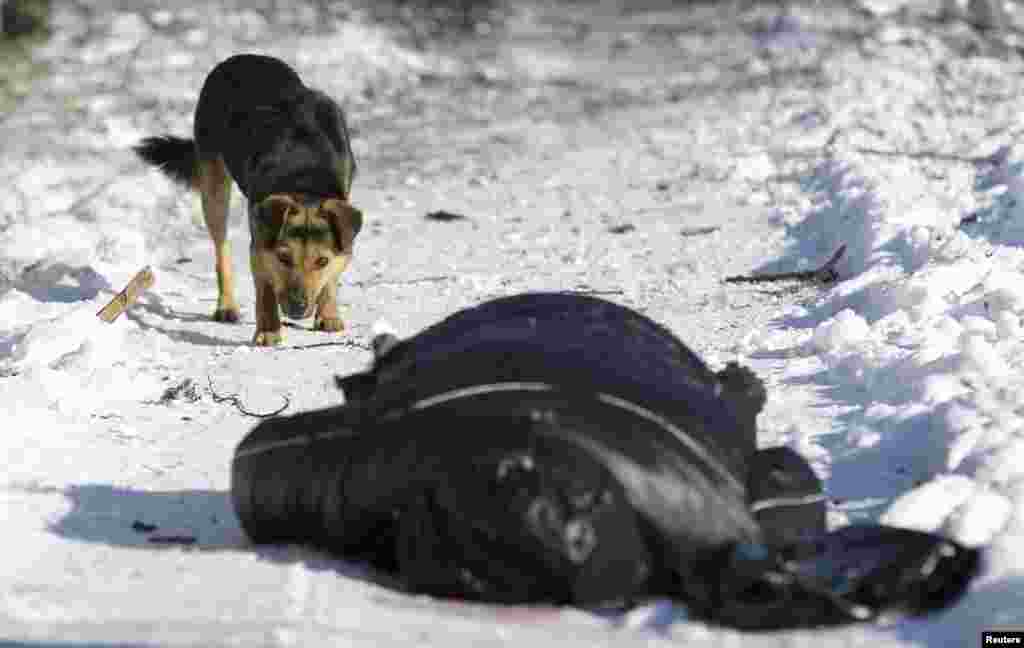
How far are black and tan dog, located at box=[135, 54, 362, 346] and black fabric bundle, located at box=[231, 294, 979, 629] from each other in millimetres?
2764

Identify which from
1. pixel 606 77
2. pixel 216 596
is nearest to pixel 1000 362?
pixel 216 596

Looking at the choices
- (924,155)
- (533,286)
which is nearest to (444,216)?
(533,286)

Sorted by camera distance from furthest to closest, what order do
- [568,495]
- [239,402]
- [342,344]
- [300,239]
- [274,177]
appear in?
[274,177], [300,239], [342,344], [239,402], [568,495]

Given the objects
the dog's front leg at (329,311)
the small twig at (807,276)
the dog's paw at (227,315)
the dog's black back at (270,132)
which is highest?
the dog's black back at (270,132)

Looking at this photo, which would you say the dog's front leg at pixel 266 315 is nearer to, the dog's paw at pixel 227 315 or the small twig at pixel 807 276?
the dog's paw at pixel 227 315

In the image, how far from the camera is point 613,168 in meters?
10.7

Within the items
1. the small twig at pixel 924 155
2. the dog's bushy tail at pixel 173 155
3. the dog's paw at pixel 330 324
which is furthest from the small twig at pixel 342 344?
the small twig at pixel 924 155

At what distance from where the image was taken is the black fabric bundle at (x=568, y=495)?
3312 mm

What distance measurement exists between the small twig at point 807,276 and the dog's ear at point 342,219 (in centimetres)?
174

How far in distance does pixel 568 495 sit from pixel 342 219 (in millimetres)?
3633

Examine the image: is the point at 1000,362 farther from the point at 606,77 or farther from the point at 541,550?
the point at 606,77

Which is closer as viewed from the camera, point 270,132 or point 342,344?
point 342,344

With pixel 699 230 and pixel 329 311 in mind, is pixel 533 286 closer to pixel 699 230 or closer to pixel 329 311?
pixel 329 311

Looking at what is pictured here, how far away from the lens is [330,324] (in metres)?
6.95
